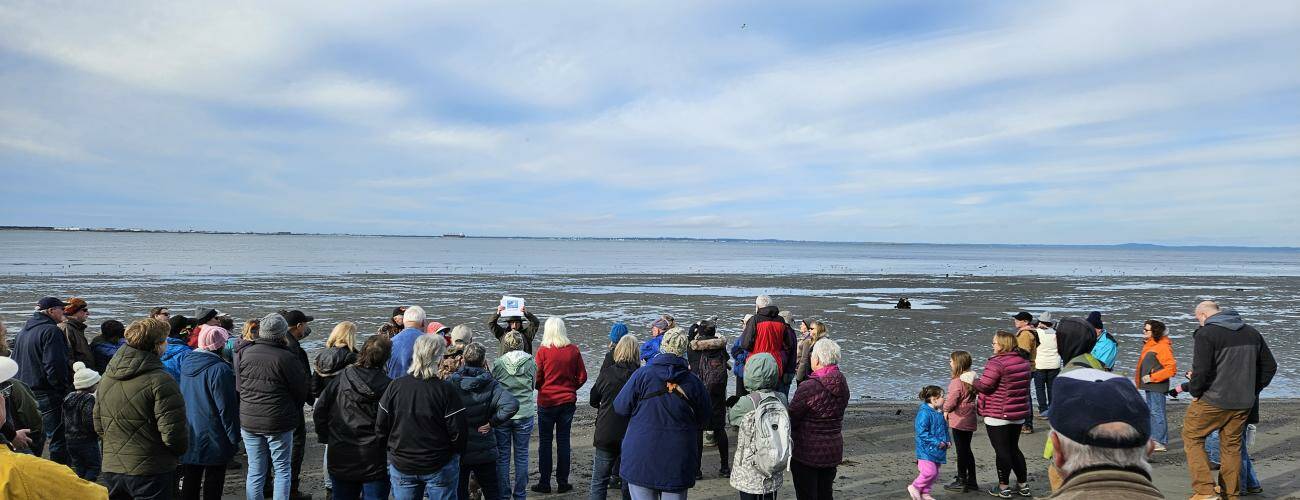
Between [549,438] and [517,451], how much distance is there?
16.3 inches

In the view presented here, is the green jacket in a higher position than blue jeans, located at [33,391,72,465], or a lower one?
higher

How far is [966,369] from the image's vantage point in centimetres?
721

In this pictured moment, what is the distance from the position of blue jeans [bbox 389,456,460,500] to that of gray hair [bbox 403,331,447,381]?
740mm

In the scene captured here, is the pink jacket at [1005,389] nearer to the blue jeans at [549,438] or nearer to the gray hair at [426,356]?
the blue jeans at [549,438]

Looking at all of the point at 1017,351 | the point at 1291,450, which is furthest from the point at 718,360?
the point at 1291,450

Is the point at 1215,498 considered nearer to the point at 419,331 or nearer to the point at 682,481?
the point at 682,481

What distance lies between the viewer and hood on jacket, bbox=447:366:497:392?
18.0 feet

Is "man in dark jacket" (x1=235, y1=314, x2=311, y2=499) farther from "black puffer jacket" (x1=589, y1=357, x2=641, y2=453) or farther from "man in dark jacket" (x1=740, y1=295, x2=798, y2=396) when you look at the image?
"man in dark jacket" (x1=740, y1=295, x2=798, y2=396)

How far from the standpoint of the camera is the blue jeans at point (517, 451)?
635cm

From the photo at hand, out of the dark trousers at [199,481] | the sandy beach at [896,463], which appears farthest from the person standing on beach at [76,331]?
the dark trousers at [199,481]

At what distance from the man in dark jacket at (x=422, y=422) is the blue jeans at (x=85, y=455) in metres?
3.25

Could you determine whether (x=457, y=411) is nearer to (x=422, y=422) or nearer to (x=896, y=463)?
(x=422, y=422)

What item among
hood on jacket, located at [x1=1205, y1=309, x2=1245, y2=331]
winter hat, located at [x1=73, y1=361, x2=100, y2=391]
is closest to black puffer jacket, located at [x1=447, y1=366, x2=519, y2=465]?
winter hat, located at [x1=73, y1=361, x2=100, y2=391]

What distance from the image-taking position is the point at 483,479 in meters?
5.99
